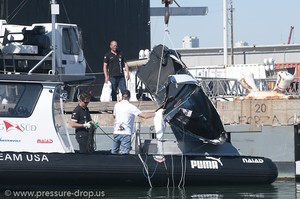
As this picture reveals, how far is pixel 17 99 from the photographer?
656 inches

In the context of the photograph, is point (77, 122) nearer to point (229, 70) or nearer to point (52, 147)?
point (52, 147)

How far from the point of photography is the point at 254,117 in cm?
2056

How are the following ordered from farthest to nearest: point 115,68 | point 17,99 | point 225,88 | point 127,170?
point 225,88, point 115,68, point 127,170, point 17,99

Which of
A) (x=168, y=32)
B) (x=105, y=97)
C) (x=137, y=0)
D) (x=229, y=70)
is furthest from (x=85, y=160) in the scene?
(x=229, y=70)

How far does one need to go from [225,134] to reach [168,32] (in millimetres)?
2360

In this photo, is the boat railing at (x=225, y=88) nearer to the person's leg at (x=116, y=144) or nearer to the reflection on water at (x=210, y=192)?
the reflection on water at (x=210, y=192)

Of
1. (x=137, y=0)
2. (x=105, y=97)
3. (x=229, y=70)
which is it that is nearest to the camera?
(x=105, y=97)

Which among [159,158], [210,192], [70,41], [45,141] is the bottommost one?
[210,192]

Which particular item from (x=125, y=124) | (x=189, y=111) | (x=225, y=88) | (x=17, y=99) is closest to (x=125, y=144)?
(x=125, y=124)

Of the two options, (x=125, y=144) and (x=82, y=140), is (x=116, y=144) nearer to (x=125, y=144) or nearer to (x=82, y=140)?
(x=125, y=144)

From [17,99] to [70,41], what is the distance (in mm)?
5775

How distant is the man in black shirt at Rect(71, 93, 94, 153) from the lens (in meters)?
17.5

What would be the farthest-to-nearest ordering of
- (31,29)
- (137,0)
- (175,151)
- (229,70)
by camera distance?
(229,70) < (137,0) < (31,29) < (175,151)

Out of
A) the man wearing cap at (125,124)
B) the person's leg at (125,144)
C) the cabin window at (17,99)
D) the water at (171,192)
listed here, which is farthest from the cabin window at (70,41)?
the water at (171,192)
